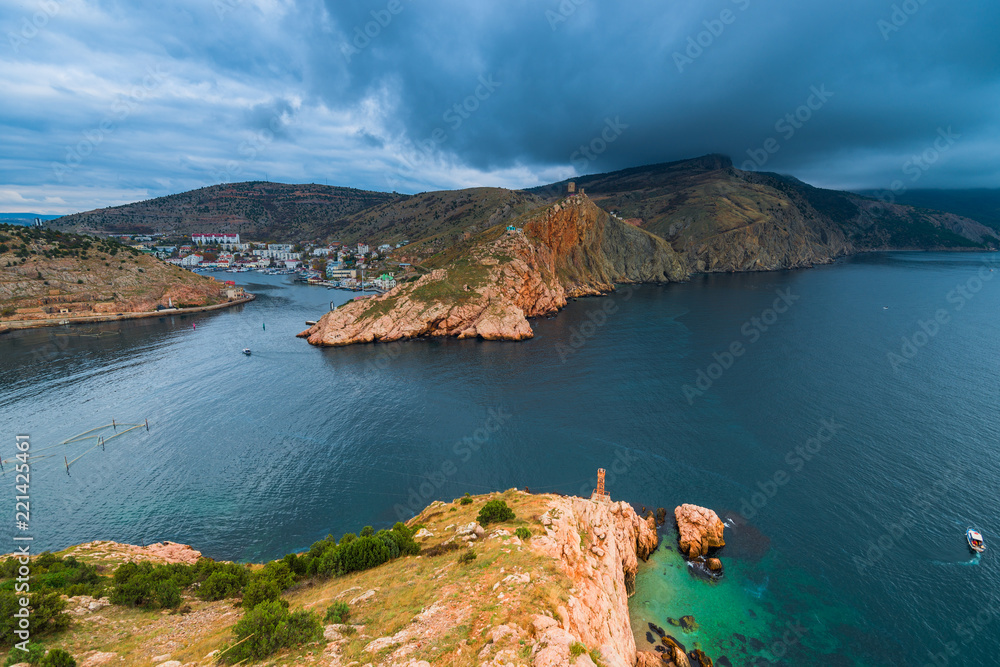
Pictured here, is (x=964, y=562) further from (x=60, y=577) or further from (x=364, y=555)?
(x=60, y=577)

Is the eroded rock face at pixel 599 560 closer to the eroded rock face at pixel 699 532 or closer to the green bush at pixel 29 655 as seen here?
the eroded rock face at pixel 699 532

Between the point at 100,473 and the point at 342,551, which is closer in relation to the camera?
the point at 342,551

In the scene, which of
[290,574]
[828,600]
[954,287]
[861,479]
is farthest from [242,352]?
[954,287]

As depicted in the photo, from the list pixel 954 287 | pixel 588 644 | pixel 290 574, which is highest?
pixel 954 287

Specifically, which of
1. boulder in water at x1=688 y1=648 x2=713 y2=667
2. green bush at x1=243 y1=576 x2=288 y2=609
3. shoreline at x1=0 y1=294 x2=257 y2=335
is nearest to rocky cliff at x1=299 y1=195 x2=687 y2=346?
shoreline at x1=0 y1=294 x2=257 y2=335

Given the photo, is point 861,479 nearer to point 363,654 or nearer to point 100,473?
point 363,654

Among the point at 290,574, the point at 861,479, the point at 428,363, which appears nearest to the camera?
the point at 290,574

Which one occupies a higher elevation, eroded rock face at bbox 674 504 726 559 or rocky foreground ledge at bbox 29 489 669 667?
rocky foreground ledge at bbox 29 489 669 667

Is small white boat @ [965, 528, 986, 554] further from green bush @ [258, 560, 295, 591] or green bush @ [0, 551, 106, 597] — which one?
green bush @ [0, 551, 106, 597]
